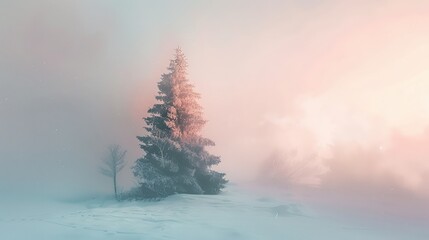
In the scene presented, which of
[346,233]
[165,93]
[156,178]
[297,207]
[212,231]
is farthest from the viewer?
[165,93]

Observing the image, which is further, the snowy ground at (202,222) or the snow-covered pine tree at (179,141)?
the snow-covered pine tree at (179,141)

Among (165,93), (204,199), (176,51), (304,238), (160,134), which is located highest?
(176,51)

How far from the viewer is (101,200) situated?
13.1 meters

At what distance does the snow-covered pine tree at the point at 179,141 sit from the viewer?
41.9 feet

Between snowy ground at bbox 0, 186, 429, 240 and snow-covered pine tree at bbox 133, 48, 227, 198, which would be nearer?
snowy ground at bbox 0, 186, 429, 240

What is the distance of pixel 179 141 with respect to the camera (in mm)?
13078

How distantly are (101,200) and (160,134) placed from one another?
291cm

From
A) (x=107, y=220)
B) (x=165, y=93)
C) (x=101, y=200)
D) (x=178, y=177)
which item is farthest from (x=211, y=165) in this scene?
(x=107, y=220)

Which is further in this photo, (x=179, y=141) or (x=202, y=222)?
(x=179, y=141)

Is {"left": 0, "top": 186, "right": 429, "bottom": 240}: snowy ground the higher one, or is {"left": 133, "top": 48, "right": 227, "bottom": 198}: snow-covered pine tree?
{"left": 133, "top": 48, "right": 227, "bottom": 198}: snow-covered pine tree

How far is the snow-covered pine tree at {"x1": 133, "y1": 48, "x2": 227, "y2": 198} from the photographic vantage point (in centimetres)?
1278

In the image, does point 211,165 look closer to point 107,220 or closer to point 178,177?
point 178,177

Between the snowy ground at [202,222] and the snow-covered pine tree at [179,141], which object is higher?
the snow-covered pine tree at [179,141]

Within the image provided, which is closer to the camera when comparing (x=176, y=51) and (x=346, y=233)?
(x=346, y=233)
